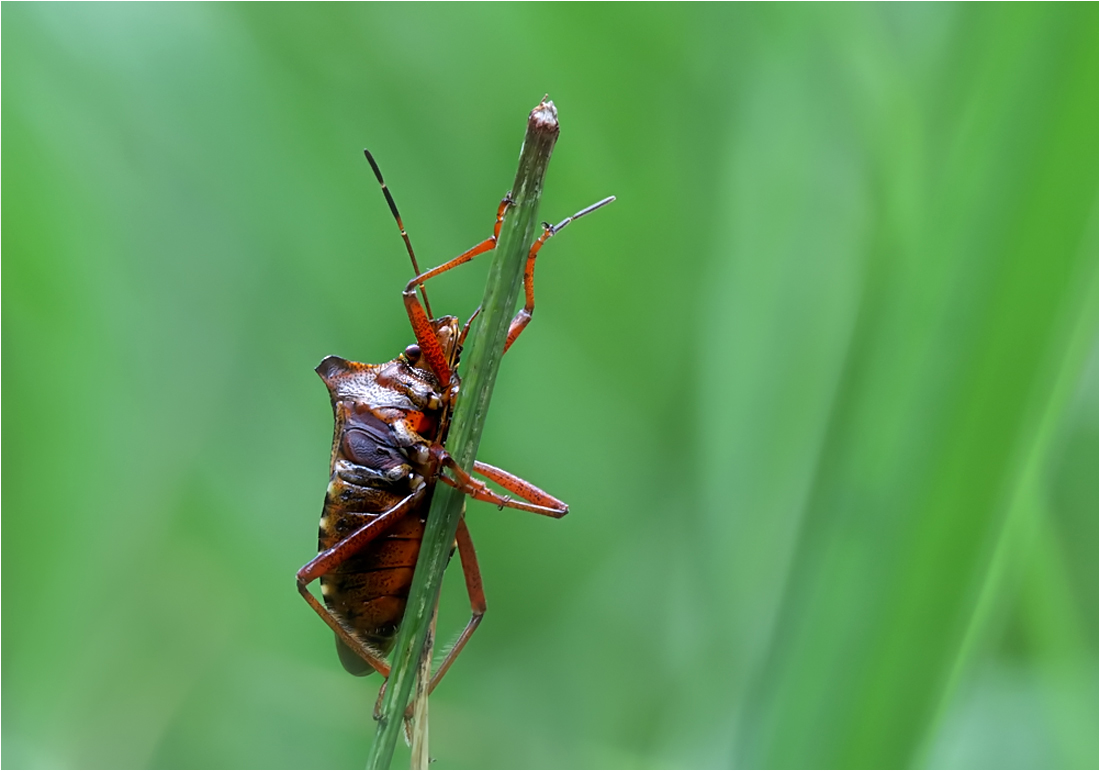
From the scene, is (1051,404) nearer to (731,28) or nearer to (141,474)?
(731,28)

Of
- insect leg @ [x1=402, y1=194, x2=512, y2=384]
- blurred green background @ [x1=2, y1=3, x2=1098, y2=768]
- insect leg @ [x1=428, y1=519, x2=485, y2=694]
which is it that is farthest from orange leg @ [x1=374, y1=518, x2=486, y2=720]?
insect leg @ [x1=402, y1=194, x2=512, y2=384]

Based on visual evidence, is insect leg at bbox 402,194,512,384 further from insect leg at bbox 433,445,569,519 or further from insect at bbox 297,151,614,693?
insect leg at bbox 433,445,569,519

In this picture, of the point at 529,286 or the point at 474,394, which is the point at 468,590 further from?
the point at 474,394

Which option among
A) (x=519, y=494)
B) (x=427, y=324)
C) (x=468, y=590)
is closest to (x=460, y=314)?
(x=427, y=324)

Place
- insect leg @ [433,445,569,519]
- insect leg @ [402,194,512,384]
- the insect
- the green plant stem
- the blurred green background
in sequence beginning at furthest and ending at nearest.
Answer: the blurred green background, the insect, insect leg @ [402,194,512,384], insect leg @ [433,445,569,519], the green plant stem

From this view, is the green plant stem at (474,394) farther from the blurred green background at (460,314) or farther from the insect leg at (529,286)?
the blurred green background at (460,314)

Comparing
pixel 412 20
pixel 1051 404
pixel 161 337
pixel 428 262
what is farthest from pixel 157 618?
pixel 1051 404
